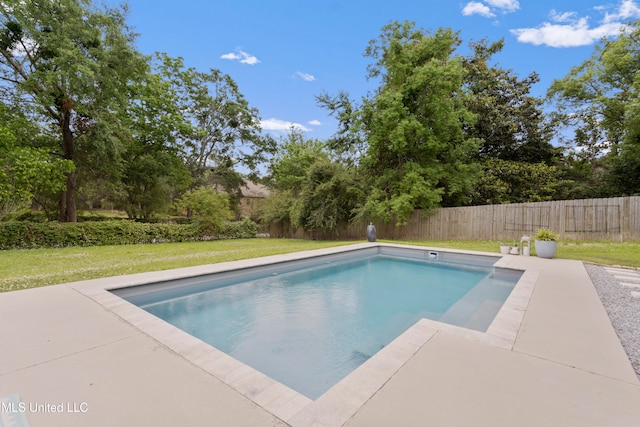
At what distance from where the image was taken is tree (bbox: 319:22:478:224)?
1178cm

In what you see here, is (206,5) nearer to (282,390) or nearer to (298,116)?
(298,116)

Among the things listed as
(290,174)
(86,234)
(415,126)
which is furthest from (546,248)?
(290,174)

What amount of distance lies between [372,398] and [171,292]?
13.2 ft

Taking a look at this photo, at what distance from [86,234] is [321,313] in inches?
432

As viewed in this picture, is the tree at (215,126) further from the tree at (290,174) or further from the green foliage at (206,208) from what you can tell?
the green foliage at (206,208)

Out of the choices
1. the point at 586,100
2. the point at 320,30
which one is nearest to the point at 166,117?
the point at 320,30

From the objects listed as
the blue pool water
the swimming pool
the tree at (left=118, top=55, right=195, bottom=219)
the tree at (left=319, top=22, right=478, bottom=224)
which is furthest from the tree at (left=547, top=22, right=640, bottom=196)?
the tree at (left=118, top=55, right=195, bottom=219)

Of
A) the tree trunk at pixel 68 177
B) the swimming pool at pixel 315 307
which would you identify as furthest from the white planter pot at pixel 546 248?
the tree trunk at pixel 68 177

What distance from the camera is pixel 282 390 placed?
1.73 metres

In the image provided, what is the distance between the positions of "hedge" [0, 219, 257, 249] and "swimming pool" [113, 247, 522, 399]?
8594 mm

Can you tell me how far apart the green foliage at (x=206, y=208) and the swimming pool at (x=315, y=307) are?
349 inches

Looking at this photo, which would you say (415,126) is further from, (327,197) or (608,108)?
(608,108)

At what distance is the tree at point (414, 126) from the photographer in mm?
11781

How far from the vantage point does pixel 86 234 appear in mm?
10438
